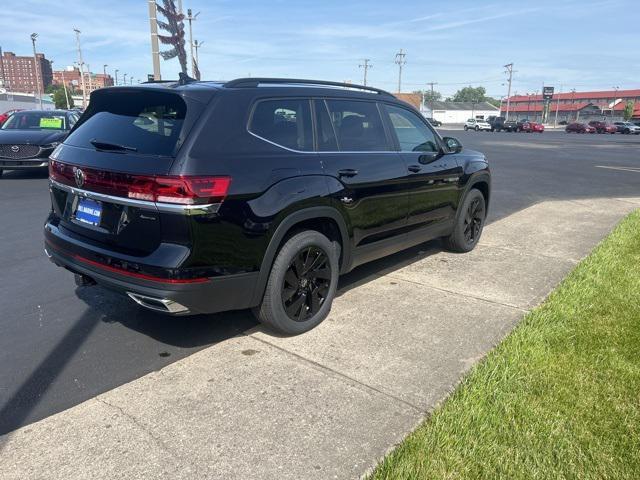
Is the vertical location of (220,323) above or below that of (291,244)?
below

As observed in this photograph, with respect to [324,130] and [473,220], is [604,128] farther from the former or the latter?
[324,130]

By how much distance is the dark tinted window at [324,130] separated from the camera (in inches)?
154

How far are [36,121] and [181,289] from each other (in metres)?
11.5

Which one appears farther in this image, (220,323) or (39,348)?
(220,323)

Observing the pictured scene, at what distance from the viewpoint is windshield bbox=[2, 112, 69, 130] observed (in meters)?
12.2

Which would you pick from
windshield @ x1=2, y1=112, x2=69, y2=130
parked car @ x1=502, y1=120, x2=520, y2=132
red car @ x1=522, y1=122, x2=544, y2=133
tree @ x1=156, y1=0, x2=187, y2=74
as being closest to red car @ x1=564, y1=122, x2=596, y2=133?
red car @ x1=522, y1=122, x2=544, y2=133

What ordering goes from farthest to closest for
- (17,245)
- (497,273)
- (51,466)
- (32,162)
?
(32,162)
(17,245)
(497,273)
(51,466)

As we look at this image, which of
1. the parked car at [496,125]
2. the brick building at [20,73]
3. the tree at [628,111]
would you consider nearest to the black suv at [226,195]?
the parked car at [496,125]

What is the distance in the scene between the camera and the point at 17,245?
6.14 m

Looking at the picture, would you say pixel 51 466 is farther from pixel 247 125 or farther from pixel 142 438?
pixel 247 125

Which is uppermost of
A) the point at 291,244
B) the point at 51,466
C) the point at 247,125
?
the point at 247,125

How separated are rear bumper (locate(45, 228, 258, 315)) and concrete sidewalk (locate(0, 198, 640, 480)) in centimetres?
46

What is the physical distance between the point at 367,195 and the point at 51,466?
9.20ft

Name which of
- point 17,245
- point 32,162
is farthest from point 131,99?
point 32,162
